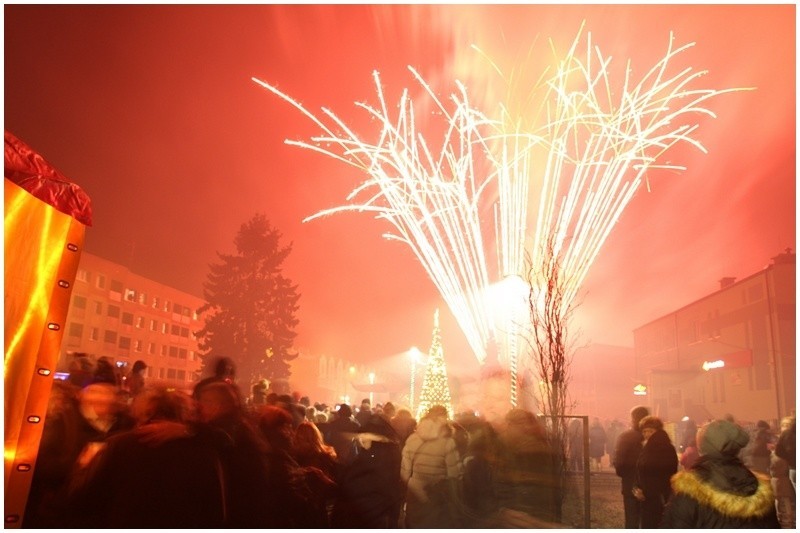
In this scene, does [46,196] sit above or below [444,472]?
above

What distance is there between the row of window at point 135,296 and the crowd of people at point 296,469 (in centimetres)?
4768

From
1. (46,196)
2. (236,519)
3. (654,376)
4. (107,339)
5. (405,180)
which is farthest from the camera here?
(107,339)

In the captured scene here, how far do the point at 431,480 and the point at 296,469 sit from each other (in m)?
2.01

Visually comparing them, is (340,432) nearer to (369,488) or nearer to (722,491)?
(369,488)

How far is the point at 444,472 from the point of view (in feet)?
22.9

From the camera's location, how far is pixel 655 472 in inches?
328

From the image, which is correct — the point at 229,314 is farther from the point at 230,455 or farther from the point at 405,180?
the point at 230,455

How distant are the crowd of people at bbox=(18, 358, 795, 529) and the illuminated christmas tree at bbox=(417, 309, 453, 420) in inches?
420

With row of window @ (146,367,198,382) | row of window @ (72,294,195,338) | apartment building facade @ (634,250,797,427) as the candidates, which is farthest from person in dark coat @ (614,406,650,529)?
row of window @ (146,367,198,382)

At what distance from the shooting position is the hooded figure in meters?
6.89

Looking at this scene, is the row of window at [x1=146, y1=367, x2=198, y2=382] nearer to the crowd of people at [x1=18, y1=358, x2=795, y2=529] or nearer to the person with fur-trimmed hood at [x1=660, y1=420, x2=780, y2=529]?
the crowd of people at [x1=18, y1=358, x2=795, y2=529]

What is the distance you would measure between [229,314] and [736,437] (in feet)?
161

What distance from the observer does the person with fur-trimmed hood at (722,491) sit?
14.0 ft

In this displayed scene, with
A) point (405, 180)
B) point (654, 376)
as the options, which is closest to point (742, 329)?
point (654, 376)
